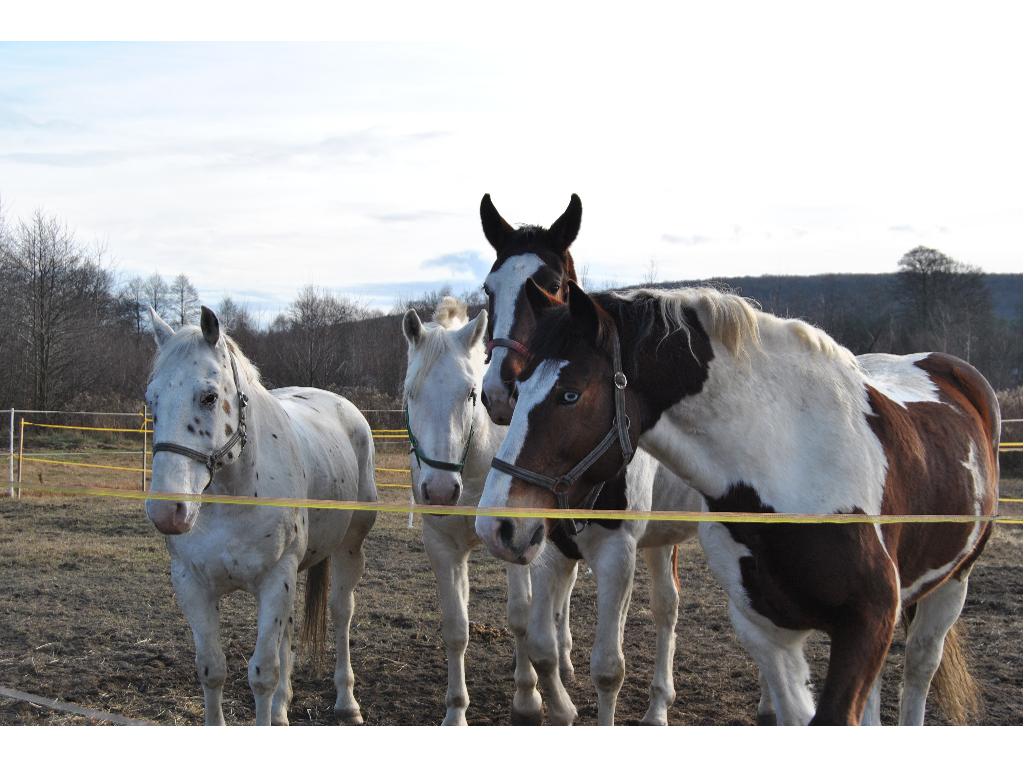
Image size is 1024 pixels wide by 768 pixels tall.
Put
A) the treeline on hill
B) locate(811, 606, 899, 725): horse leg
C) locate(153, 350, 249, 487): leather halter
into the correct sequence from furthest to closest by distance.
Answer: the treeline on hill → locate(153, 350, 249, 487): leather halter → locate(811, 606, 899, 725): horse leg

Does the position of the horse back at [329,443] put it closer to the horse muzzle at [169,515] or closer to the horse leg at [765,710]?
the horse muzzle at [169,515]

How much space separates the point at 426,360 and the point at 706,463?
6.28 feet

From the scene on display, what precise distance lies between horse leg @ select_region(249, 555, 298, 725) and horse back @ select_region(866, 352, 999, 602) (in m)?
2.67

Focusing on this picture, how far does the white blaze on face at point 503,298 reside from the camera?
3.91 meters

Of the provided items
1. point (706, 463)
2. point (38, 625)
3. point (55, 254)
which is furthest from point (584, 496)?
point (55, 254)

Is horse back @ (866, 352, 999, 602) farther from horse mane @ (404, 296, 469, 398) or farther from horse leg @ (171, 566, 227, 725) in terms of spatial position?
horse leg @ (171, 566, 227, 725)

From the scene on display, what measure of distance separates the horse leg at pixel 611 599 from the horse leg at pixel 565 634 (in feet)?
1.23

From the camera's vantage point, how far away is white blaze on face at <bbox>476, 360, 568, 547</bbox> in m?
2.65

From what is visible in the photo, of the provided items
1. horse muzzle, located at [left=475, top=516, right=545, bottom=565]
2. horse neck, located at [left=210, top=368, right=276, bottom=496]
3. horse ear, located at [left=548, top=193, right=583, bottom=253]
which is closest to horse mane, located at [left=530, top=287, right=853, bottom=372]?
horse muzzle, located at [left=475, top=516, right=545, bottom=565]

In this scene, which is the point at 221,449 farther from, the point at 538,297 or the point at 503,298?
the point at 538,297

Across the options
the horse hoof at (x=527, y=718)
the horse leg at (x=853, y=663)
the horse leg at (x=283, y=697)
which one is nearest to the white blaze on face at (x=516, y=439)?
the horse leg at (x=853, y=663)

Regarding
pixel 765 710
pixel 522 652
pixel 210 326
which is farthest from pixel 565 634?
pixel 210 326

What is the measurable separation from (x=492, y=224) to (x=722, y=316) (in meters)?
2.10

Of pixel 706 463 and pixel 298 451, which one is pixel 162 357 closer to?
pixel 298 451
